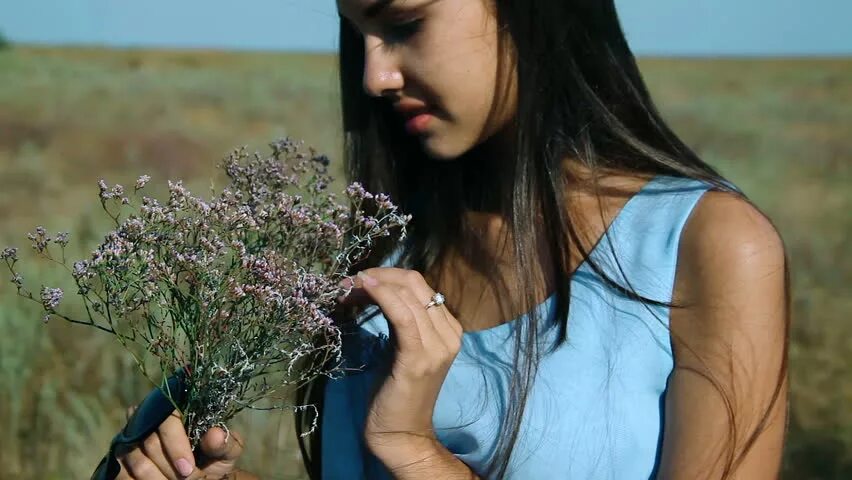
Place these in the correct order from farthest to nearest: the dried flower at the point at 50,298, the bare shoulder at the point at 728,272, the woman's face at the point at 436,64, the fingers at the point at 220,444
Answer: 1. the woman's face at the point at 436,64
2. the bare shoulder at the point at 728,272
3. the fingers at the point at 220,444
4. the dried flower at the point at 50,298

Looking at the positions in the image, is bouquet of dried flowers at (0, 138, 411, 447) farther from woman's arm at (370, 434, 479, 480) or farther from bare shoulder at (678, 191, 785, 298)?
bare shoulder at (678, 191, 785, 298)

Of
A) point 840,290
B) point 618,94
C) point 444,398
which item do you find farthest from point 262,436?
point 840,290

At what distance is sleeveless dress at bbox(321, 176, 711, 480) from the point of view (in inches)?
79.4

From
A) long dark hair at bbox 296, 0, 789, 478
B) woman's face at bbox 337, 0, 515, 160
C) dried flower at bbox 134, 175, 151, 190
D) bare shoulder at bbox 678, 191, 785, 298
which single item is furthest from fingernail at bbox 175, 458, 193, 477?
bare shoulder at bbox 678, 191, 785, 298

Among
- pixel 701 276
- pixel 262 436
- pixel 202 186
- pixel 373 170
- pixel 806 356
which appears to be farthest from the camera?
pixel 202 186

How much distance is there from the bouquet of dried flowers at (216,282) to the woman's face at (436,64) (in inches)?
14.3

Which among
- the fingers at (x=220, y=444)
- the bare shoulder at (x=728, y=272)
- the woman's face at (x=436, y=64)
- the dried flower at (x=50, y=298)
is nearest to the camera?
the dried flower at (x=50, y=298)

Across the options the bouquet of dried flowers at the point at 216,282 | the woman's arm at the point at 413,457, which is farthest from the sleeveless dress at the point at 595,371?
the bouquet of dried flowers at the point at 216,282

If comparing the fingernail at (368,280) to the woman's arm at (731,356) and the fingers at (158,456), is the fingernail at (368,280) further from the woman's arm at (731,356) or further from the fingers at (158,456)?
the woman's arm at (731,356)

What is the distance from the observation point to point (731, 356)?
196cm

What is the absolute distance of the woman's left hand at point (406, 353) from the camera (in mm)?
1849

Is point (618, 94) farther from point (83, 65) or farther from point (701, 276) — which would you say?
point (83, 65)

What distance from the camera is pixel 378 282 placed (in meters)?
1.86

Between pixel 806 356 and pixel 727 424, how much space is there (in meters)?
2.91
